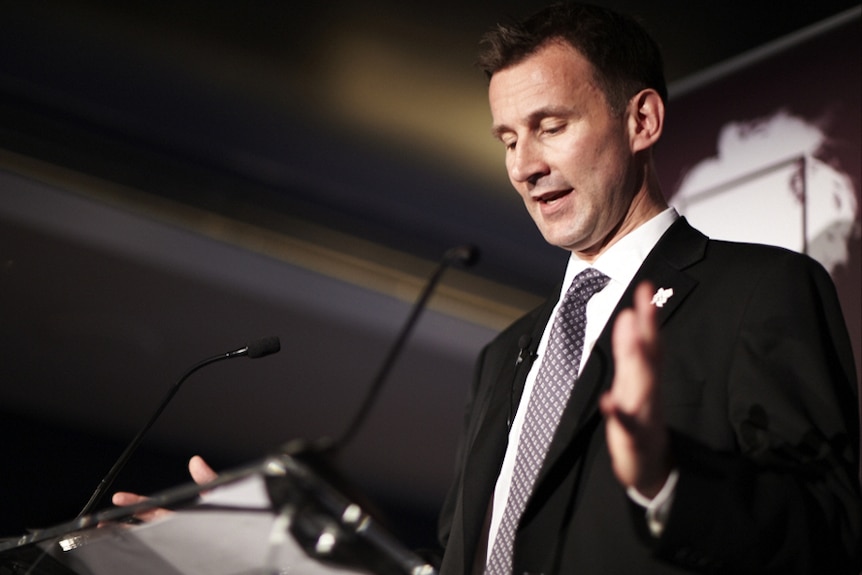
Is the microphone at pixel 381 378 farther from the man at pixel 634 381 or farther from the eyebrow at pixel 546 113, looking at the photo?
the eyebrow at pixel 546 113

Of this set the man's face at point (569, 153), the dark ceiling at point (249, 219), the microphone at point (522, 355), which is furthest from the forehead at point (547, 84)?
the dark ceiling at point (249, 219)

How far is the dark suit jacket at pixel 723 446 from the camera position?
1307mm

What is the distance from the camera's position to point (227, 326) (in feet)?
14.5

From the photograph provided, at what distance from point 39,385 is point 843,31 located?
317 cm

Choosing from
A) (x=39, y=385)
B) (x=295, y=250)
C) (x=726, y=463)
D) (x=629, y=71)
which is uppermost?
(x=295, y=250)

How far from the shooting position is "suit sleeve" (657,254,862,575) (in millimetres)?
1290

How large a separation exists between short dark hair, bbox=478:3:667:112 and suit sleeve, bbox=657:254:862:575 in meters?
0.58

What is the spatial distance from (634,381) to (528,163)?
2.89 ft

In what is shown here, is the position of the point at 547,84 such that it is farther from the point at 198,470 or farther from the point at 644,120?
the point at 198,470

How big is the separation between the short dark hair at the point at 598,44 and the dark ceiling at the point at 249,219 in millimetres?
1265

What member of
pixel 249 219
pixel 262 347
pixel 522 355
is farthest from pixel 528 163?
pixel 249 219

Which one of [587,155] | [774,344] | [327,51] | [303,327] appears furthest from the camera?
[303,327]

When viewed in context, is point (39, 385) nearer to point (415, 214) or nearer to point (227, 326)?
point (227, 326)

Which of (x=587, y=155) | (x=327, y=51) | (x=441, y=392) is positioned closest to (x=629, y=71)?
(x=587, y=155)
